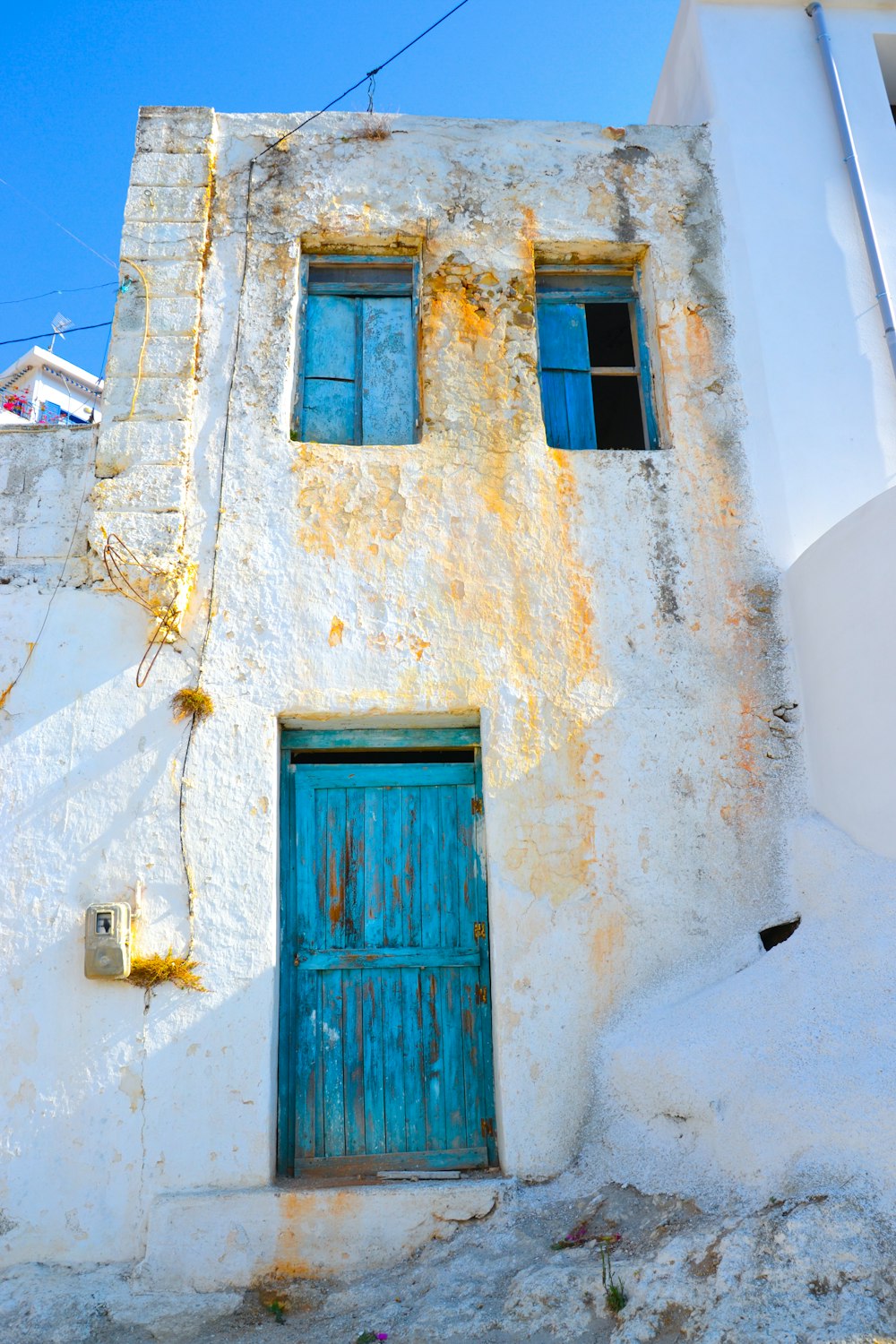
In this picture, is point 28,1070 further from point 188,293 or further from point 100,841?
point 188,293

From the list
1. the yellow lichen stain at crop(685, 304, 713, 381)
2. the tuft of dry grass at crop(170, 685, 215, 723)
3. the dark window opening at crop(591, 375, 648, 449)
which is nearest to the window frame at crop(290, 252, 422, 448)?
the dark window opening at crop(591, 375, 648, 449)

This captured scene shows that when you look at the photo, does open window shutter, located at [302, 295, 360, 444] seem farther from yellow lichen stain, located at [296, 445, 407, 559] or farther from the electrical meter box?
the electrical meter box

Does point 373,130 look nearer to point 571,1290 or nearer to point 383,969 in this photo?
point 383,969

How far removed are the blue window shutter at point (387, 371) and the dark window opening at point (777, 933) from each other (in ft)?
10.6

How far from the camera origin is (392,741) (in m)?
5.16

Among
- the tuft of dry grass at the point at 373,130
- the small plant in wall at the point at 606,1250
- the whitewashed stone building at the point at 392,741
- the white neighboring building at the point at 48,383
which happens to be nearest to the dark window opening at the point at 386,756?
the whitewashed stone building at the point at 392,741

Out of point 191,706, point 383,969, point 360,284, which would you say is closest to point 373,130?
point 360,284

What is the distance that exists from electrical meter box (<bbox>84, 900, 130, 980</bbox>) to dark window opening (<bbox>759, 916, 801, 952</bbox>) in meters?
3.01

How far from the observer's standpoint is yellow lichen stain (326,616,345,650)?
5086mm

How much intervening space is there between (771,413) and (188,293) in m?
3.37

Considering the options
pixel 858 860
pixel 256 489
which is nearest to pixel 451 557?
pixel 256 489

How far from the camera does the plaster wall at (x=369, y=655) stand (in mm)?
4492

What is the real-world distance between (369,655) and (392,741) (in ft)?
1.53

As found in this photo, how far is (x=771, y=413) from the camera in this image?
5664 millimetres
